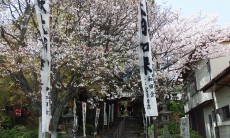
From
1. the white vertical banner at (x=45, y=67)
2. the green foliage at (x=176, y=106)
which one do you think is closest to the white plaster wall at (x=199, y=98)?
the green foliage at (x=176, y=106)

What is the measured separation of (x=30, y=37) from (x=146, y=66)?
9483 millimetres

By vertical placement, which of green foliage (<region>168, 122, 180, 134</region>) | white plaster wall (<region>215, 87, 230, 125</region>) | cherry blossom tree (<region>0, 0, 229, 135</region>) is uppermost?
cherry blossom tree (<region>0, 0, 229, 135</region>)

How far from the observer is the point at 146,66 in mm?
9633

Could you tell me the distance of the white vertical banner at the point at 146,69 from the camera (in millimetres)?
9359

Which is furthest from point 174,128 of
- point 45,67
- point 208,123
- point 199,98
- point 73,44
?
point 45,67

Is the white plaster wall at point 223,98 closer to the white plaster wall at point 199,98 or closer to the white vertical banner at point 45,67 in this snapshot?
the white plaster wall at point 199,98

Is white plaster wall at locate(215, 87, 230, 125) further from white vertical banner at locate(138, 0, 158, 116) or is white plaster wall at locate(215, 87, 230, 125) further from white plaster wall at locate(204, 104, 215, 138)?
white vertical banner at locate(138, 0, 158, 116)

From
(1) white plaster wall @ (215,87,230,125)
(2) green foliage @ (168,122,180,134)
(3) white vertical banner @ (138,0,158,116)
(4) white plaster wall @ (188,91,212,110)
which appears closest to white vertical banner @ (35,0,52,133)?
(3) white vertical banner @ (138,0,158,116)

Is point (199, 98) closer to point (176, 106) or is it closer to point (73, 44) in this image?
point (176, 106)

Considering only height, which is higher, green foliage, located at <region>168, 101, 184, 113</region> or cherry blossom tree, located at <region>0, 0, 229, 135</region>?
cherry blossom tree, located at <region>0, 0, 229, 135</region>

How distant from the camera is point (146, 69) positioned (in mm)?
9609

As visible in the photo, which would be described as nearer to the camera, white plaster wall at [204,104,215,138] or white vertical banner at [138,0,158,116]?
white vertical banner at [138,0,158,116]

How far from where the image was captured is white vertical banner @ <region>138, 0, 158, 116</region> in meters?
9.36

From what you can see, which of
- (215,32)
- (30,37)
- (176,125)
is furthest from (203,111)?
(30,37)
